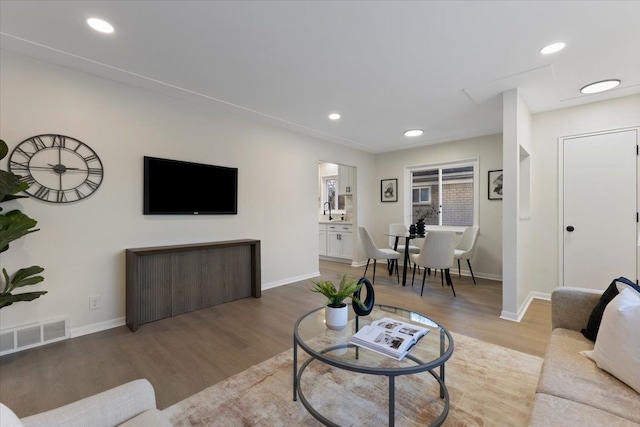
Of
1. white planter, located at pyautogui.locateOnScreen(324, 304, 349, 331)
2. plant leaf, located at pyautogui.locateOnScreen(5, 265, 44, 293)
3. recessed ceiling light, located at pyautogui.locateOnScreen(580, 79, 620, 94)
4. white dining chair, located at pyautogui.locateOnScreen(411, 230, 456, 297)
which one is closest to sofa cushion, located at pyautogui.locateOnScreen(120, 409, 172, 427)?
white planter, located at pyautogui.locateOnScreen(324, 304, 349, 331)

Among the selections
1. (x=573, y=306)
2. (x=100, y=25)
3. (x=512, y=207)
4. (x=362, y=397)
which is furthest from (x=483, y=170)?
(x=100, y=25)

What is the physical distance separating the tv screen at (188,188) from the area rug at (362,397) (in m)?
2.01

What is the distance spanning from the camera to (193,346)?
7.82ft

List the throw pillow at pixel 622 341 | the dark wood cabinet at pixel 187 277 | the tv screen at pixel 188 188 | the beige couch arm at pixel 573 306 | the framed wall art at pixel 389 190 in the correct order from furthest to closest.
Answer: the framed wall art at pixel 389 190
the tv screen at pixel 188 188
the dark wood cabinet at pixel 187 277
the beige couch arm at pixel 573 306
the throw pillow at pixel 622 341

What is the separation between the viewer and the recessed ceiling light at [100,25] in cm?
192

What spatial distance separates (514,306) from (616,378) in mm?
1876

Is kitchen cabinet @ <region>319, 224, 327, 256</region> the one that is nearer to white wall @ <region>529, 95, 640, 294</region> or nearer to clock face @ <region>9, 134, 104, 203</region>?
white wall @ <region>529, 95, 640, 294</region>

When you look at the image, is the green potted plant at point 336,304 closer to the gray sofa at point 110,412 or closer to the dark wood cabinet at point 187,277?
the gray sofa at point 110,412

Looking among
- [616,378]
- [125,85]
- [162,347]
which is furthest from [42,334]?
[616,378]

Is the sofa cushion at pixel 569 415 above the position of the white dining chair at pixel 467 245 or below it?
below

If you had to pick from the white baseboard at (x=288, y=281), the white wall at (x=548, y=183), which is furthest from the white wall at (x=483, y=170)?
the white baseboard at (x=288, y=281)

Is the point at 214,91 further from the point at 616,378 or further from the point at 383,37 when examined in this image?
the point at 616,378

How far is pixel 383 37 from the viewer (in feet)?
6.84

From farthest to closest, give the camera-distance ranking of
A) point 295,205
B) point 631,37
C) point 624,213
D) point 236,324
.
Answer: point 295,205, point 624,213, point 236,324, point 631,37
